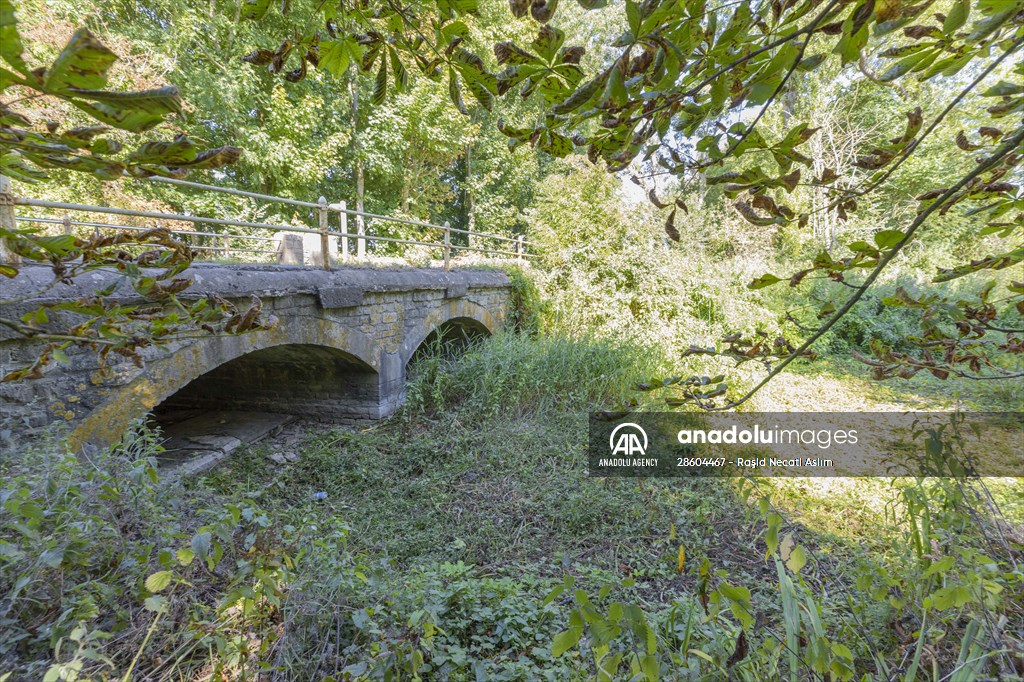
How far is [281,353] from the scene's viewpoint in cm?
568

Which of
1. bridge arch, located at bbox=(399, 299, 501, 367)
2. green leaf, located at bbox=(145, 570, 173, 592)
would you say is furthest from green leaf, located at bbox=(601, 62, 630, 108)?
bridge arch, located at bbox=(399, 299, 501, 367)

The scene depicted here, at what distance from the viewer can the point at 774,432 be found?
5.30m

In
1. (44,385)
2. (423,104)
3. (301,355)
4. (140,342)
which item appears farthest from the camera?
(423,104)

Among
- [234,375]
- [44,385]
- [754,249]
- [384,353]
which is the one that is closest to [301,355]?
[384,353]

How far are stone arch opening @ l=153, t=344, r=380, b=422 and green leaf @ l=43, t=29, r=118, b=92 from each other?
5204 mm

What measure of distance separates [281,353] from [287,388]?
0.80m

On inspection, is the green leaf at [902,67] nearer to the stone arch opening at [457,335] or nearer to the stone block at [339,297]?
the stone block at [339,297]

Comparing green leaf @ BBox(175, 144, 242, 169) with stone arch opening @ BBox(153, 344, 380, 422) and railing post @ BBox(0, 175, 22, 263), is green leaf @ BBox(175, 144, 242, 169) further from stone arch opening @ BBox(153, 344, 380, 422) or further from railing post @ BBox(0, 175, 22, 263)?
stone arch opening @ BBox(153, 344, 380, 422)

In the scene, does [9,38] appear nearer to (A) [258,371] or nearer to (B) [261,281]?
(B) [261,281]

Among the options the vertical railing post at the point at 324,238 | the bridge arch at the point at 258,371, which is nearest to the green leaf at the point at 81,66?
the bridge arch at the point at 258,371

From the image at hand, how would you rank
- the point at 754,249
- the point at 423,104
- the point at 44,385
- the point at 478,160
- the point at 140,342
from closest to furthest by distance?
the point at 140,342 → the point at 44,385 → the point at 754,249 → the point at 423,104 → the point at 478,160

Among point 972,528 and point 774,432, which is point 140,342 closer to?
point 972,528

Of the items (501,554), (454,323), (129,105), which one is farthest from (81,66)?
(454,323)

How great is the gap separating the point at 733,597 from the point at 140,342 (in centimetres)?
133
